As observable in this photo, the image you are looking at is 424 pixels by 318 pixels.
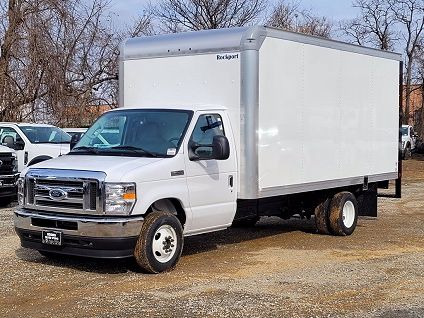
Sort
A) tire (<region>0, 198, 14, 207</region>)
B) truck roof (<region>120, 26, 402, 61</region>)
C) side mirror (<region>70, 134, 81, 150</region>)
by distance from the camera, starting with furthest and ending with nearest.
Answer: tire (<region>0, 198, 14, 207</region>) < side mirror (<region>70, 134, 81, 150</region>) < truck roof (<region>120, 26, 402, 61</region>)

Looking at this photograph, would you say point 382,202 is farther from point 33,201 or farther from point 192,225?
point 33,201

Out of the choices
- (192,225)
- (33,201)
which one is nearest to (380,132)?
(192,225)

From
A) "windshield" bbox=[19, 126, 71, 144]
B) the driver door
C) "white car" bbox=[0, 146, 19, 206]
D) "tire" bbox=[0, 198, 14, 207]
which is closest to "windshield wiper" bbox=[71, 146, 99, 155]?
the driver door

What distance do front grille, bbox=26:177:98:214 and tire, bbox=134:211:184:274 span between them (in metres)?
0.68

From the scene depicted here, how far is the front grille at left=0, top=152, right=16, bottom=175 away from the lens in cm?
1527

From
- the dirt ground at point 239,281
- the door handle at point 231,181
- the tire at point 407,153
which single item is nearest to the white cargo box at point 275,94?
the door handle at point 231,181

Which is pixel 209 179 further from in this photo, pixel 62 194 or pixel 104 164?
pixel 62 194

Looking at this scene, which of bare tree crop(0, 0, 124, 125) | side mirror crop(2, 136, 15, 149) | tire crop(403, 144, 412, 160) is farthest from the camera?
tire crop(403, 144, 412, 160)

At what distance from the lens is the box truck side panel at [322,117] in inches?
390

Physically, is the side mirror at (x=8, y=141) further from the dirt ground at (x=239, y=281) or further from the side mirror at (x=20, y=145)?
the dirt ground at (x=239, y=281)

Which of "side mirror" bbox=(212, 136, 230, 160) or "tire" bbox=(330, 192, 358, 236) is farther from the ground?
"side mirror" bbox=(212, 136, 230, 160)

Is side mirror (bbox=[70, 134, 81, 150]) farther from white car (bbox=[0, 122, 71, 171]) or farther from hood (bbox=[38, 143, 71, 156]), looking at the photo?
hood (bbox=[38, 143, 71, 156])

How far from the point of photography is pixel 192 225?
929cm

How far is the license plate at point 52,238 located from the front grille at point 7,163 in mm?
6978
